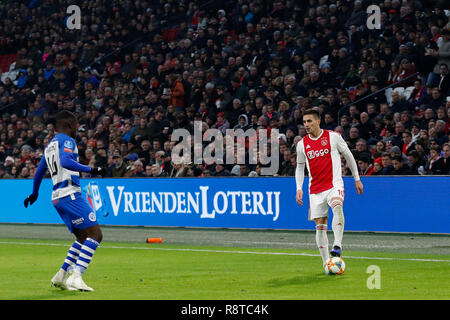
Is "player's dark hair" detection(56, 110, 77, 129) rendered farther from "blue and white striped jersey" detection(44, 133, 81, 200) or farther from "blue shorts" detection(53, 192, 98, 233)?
"blue shorts" detection(53, 192, 98, 233)

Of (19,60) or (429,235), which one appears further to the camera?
(19,60)

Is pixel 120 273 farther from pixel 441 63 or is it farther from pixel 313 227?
pixel 441 63

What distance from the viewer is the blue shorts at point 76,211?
997cm

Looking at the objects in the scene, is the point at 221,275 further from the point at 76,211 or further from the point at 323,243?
the point at 76,211

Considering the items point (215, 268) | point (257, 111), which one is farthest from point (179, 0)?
point (215, 268)

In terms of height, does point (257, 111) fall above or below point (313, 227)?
above

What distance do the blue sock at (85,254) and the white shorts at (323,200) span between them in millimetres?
3382

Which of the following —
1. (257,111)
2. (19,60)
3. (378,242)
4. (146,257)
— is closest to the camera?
(146,257)

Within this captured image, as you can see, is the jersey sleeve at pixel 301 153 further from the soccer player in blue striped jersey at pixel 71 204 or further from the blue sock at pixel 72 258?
the blue sock at pixel 72 258

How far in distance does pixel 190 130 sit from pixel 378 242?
9024 mm

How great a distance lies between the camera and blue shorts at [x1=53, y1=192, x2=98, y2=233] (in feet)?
32.7

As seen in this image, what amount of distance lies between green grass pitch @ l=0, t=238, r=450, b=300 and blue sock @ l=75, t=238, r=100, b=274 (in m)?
0.32

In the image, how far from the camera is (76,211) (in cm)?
996

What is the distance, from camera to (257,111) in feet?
76.4
